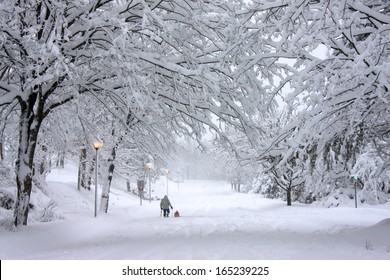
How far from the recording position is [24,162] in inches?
406

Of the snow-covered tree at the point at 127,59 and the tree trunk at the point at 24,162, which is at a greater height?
the snow-covered tree at the point at 127,59

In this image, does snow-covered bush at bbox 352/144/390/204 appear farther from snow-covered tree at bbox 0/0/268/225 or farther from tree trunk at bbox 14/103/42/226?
tree trunk at bbox 14/103/42/226

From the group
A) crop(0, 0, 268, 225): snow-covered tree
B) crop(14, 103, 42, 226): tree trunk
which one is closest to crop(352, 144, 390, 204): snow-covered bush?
crop(0, 0, 268, 225): snow-covered tree

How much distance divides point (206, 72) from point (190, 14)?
179cm

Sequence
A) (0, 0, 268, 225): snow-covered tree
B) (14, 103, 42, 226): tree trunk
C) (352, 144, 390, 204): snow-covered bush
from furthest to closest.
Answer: (352, 144, 390, 204): snow-covered bush
(14, 103, 42, 226): tree trunk
(0, 0, 268, 225): snow-covered tree

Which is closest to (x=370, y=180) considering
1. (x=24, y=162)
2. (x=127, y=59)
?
(x=127, y=59)

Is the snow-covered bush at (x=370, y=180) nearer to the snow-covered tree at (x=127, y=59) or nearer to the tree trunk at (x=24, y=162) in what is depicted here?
the snow-covered tree at (x=127, y=59)

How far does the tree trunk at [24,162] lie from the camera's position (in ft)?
33.5

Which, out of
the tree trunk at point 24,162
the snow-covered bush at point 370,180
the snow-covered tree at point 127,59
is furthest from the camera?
the snow-covered bush at point 370,180

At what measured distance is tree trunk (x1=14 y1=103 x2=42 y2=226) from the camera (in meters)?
10.2

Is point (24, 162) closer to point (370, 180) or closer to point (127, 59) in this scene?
point (127, 59)

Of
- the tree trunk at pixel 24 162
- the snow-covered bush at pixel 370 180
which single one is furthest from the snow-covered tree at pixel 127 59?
the snow-covered bush at pixel 370 180
